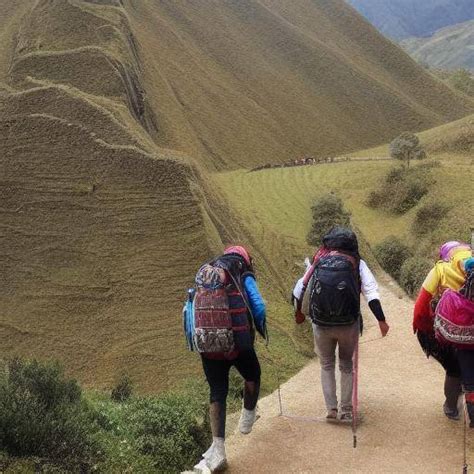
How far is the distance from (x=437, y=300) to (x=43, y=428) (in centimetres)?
359

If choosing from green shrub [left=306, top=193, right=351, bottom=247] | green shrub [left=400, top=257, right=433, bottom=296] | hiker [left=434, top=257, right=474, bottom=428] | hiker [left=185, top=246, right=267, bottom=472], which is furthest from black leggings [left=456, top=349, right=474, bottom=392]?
green shrub [left=306, top=193, right=351, bottom=247]

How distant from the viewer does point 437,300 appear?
19.1 ft

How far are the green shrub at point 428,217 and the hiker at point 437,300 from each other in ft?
55.7

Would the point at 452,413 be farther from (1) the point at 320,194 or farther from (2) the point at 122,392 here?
(1) the point at 320,194

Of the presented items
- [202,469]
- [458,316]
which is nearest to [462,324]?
[458,316]

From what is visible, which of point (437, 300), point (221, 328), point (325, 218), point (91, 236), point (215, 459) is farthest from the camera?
point (325, 218)

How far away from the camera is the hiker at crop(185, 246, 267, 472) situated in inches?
203

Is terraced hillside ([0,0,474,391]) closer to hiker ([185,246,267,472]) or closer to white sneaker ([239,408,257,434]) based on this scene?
white sneaker ([239,408,257,434])

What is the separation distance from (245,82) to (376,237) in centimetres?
2393

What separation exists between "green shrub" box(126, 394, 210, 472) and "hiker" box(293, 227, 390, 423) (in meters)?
1.53

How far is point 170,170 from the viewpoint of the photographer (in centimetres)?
1292

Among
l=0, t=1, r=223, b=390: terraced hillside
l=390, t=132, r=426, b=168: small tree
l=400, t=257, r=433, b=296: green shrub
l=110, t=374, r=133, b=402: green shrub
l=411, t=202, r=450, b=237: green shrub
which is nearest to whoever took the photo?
l=110, t=374, r=133, b=402: green shrub

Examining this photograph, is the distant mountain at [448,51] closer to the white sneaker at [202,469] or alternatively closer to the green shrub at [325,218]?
the green shrub at [325,218]

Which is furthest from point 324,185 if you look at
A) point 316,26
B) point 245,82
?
point 316,26
